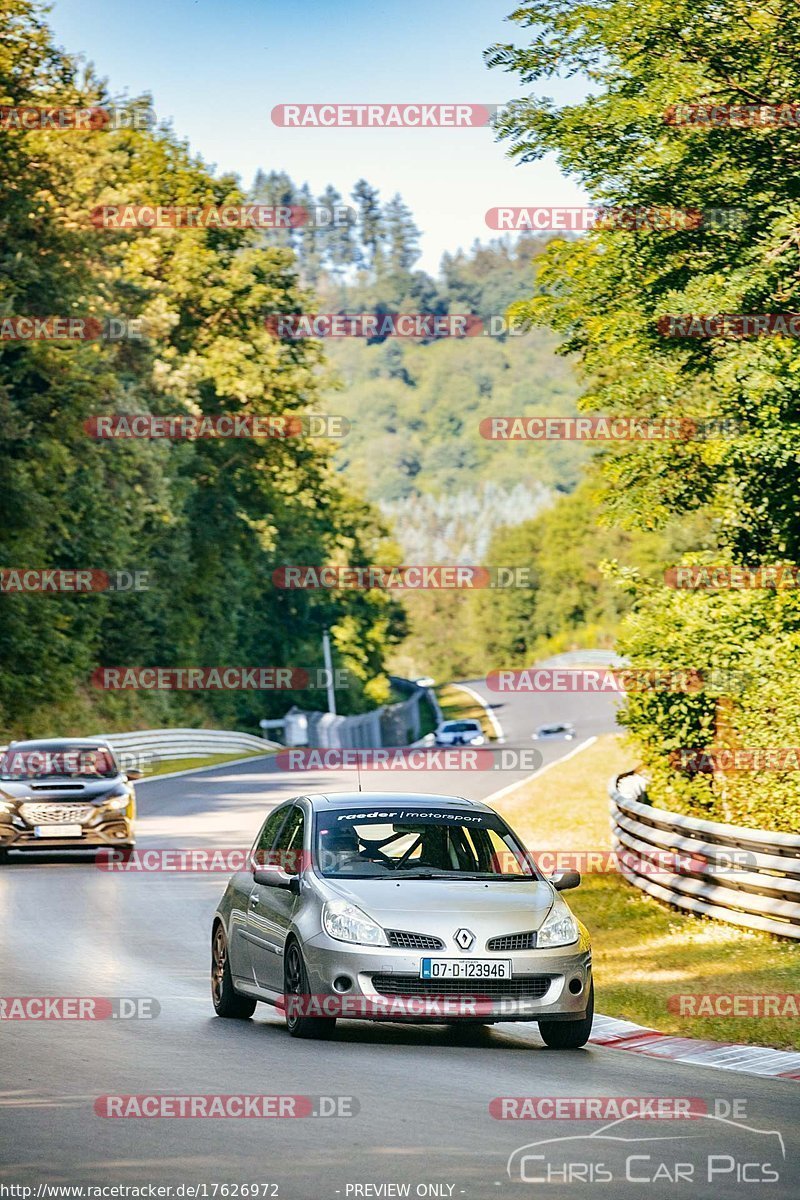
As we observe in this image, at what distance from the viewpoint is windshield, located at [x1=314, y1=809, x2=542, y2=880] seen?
1177cm

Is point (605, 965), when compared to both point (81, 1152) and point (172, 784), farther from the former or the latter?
point (172, 784)

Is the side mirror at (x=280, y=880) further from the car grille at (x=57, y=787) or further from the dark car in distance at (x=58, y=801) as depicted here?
the car grille at (x=57, y=787)


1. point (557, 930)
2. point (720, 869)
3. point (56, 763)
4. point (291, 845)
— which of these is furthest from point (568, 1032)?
point (56, 763)

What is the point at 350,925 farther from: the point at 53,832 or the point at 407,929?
the point at 53,832

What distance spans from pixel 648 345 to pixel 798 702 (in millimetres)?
5741

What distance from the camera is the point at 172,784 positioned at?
142ft

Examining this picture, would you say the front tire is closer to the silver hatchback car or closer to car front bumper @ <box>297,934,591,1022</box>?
the silver hatchback car

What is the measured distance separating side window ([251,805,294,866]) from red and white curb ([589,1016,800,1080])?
2507 mm

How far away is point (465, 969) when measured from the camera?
10781 millimetres

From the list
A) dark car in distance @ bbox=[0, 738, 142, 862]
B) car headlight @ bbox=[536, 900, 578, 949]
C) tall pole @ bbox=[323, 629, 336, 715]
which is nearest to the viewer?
car headlight @ bbox=[536, 900, 578, 949]

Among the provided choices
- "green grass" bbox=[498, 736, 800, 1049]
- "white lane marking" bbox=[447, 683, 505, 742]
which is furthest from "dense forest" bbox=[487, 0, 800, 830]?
"white lane marking" bbox=[447, 683, 505, 742]

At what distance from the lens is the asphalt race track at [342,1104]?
723 cm

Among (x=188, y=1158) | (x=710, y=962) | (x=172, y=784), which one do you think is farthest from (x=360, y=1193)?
(x=172, y=784)

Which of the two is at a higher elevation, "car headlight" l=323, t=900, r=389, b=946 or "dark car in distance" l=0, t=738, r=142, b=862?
"car headlight" l=323, t=900, r=389, b=946
